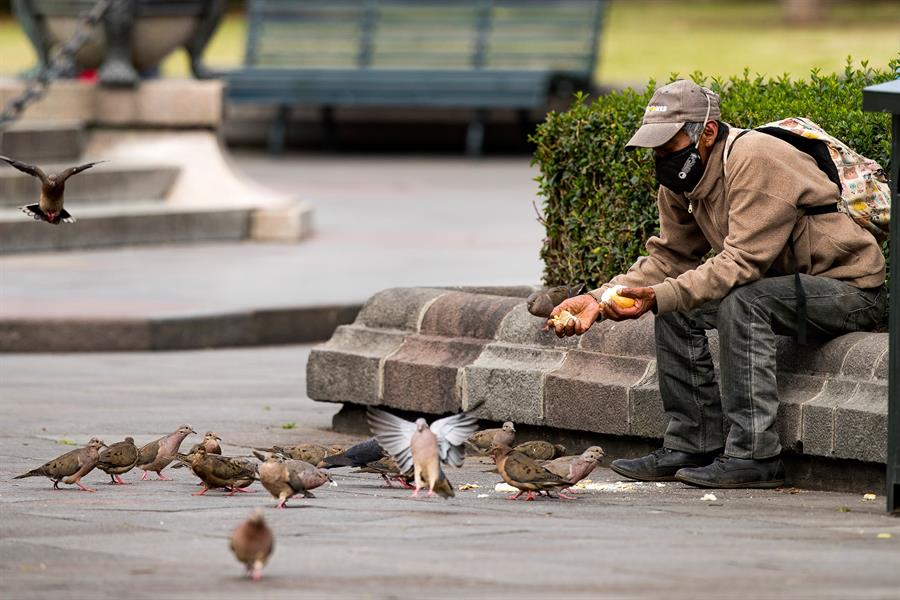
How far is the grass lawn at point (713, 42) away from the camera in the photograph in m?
33.3

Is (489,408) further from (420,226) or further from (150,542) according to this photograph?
(420,226)

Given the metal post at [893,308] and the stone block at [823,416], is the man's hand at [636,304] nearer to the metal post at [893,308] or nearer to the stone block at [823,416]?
the stone block at [823,416]

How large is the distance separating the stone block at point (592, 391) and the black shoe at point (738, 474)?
1.89 feet

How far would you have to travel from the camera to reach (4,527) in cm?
595

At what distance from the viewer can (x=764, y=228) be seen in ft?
21.5

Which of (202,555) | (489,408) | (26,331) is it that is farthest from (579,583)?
(26,331)

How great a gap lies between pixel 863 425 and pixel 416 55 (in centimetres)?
2075

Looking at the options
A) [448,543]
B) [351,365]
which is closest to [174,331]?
[351,365]

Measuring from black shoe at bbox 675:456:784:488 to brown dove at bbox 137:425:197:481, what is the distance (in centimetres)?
186

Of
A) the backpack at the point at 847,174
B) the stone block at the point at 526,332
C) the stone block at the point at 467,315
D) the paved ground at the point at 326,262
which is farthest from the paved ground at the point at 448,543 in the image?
the paved ground at the point at 326,262

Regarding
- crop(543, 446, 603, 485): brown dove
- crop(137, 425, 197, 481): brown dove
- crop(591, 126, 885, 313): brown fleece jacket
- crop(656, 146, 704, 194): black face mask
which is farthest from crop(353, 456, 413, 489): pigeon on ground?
crop(656, 146, 704, 194): black face mask

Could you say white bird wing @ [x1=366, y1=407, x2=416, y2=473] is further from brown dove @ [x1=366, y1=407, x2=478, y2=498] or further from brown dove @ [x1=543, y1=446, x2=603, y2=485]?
brown dove @ [x1=543, y1=446, x2=603, y2=485]

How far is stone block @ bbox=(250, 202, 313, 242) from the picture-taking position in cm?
1661

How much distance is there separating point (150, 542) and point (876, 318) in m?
2.75
